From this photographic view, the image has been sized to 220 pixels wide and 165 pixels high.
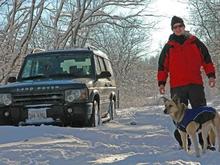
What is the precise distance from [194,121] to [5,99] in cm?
427

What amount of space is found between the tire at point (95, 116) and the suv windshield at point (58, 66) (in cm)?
83

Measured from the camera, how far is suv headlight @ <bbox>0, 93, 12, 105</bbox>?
1010cm

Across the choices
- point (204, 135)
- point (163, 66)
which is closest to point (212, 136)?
point (204, 135)

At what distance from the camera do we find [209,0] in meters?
42.2

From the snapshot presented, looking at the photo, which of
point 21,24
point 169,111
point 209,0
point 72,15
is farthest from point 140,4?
point 169,111

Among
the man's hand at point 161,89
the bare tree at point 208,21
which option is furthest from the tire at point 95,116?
the bare tree at point 208,21

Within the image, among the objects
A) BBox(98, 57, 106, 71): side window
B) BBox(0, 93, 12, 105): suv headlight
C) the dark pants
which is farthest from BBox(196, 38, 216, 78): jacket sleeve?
BBox(98, 57, 106, 71): side window

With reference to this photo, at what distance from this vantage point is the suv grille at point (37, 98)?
10031 mm

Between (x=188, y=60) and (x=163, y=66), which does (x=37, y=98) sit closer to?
(x=163, y=66)

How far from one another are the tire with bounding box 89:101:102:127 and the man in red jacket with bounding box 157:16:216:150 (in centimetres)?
290

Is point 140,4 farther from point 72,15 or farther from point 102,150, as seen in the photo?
point 102,150

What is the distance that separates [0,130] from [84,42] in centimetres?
2110

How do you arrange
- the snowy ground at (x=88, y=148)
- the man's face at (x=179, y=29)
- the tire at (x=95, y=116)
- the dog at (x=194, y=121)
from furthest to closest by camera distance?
the tire at (x=95, y=116)
the man's face at (x=179, y=29)
the dog at (x=194, y=121)
the snowy ground at (x=88, y=148)

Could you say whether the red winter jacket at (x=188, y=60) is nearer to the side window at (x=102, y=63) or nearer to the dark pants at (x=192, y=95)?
the dark pants at (x=192, y=95)
